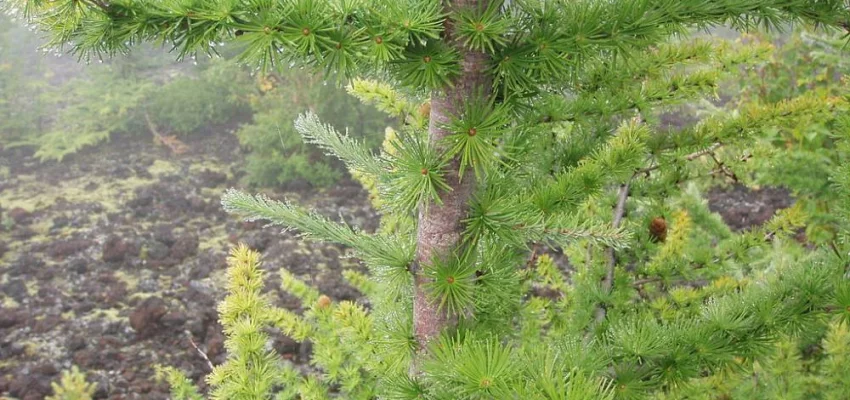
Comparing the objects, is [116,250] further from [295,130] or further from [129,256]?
[295,130]

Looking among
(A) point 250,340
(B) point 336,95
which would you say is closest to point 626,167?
(A) point 250,340

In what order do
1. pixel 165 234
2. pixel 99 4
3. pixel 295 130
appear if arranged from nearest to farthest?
pixel 99 4, pixel 165 234, pixel 295 130

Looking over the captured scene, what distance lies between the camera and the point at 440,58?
61.9 inches

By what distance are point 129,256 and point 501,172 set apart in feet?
28.4

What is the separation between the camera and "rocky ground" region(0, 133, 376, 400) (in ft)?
23.2

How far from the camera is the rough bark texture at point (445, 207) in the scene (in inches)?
67.3

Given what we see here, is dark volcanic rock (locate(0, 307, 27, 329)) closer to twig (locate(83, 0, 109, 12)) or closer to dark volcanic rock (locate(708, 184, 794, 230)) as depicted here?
twig (locate(83, 0, 109, 12))

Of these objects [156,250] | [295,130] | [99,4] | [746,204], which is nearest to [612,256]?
[99,4]

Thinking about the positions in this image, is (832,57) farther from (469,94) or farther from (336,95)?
(336,95)

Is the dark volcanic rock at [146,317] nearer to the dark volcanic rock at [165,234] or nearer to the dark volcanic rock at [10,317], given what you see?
the dark volcanic rock at [10,317]

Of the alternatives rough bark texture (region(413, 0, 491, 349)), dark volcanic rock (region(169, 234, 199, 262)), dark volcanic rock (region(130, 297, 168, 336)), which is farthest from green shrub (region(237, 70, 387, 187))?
rough bark texture (region(413, 0, 491, 349))

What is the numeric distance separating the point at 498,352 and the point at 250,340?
1.38 meters

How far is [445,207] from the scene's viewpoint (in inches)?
75.4

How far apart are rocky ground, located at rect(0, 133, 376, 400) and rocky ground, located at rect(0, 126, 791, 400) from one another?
2 cm
